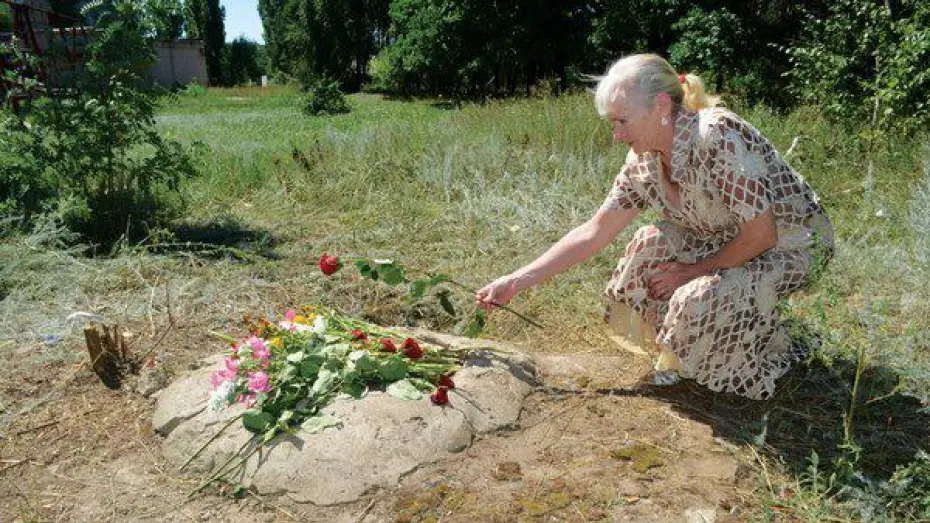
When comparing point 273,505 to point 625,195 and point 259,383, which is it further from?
point 625,195

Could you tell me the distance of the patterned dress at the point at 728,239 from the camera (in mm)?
2584

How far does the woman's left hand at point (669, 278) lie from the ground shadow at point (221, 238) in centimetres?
251

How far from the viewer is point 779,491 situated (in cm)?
232

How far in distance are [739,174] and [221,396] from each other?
6.03 feet

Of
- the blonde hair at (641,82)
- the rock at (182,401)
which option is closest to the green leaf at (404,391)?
the rock at (182,401)

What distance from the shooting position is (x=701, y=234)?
2932 millimetres

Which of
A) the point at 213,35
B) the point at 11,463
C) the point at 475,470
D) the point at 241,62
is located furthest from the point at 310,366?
the point at 241,62

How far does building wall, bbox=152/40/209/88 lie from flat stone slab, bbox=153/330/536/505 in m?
30.1

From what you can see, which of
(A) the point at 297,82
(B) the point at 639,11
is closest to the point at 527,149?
(B) the point at 639,11

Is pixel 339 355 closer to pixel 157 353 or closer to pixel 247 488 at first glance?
pixel 247 488

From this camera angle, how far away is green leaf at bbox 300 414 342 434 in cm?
241

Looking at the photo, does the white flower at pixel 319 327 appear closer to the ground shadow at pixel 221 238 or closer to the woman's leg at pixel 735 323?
the woman's leg at pixel 735 323

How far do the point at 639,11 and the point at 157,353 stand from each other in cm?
1387

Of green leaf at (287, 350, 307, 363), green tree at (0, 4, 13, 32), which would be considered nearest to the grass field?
green leaf at (287, 350, 307, 363)
